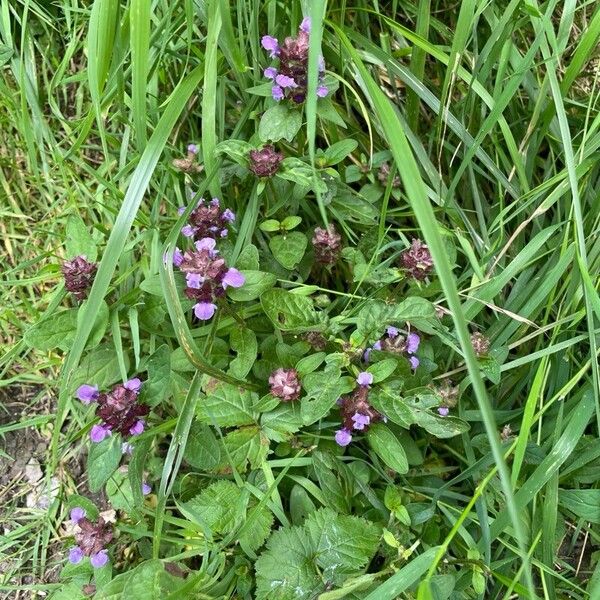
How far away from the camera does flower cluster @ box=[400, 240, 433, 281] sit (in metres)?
1.69

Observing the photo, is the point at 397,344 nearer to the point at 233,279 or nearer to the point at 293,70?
the point at 233,279

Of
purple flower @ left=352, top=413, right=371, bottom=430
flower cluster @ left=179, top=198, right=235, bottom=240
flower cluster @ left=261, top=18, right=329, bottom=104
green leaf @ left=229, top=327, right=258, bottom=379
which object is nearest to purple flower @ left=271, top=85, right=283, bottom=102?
flower cluster @ left=261, top=18, right=329, bottom=104

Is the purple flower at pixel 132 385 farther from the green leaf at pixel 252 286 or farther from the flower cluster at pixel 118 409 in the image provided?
the green leaf at pixel 252 286

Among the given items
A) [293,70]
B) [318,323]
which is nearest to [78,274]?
[318,323]

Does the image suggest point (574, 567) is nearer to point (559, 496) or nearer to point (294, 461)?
point (559, 496)

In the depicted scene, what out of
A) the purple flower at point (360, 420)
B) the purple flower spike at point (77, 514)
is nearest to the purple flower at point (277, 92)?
the purple flower at point (360, 420)

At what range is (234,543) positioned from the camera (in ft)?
5.89

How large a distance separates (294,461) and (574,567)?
0.95m

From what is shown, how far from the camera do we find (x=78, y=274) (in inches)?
65.1

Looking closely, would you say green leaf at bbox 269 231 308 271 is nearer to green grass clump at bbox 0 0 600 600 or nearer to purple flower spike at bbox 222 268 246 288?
green grass clump at bbox 0 0 600 600

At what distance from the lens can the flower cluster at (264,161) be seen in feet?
5.38

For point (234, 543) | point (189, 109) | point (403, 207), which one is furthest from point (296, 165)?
point (234, 543)

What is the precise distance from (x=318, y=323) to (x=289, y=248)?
23cm

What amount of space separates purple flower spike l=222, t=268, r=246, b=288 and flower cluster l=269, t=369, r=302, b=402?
27 centimetres
